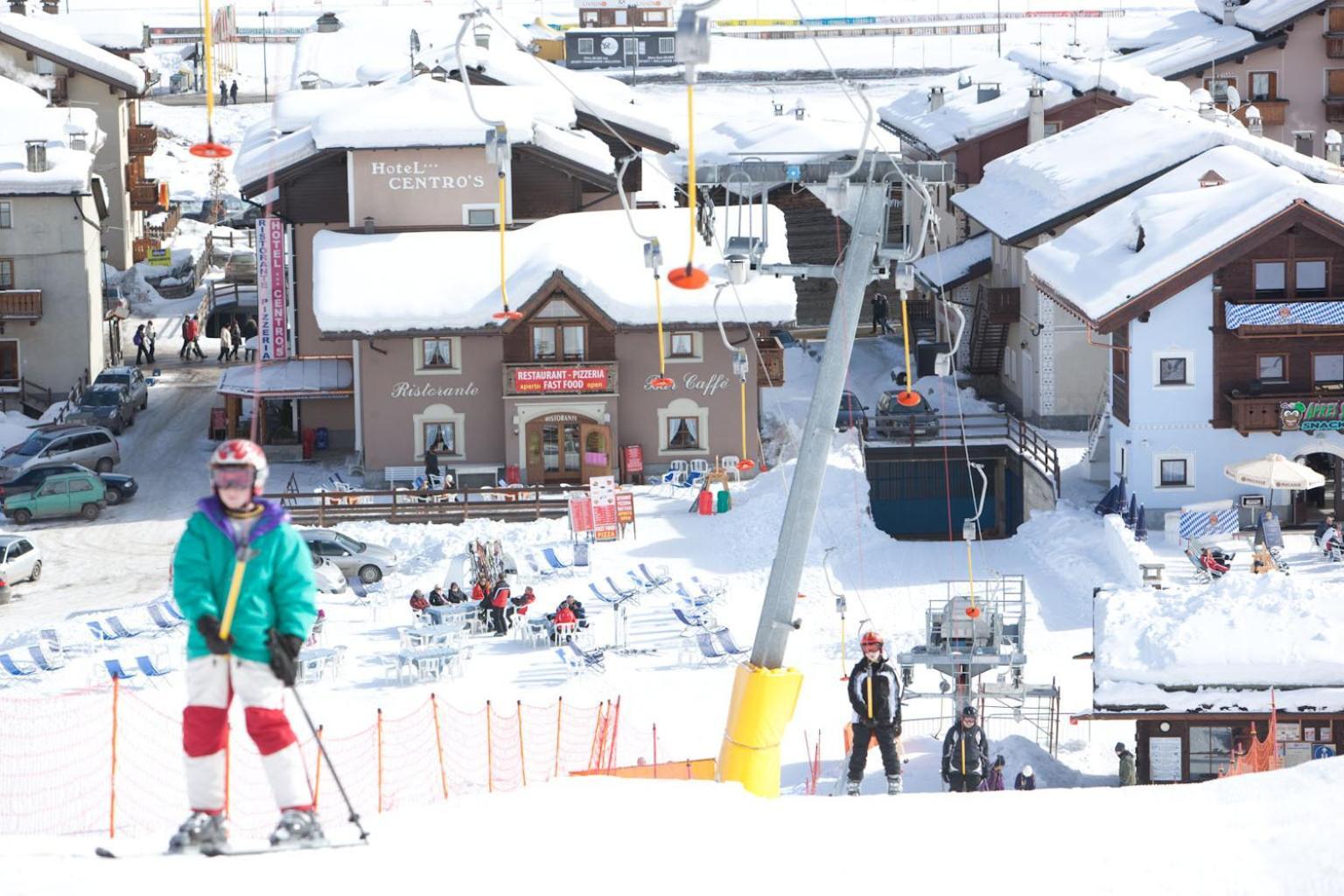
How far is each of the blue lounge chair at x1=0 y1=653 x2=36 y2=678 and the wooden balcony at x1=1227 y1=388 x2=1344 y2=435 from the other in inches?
915

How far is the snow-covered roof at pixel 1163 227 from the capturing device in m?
45.2

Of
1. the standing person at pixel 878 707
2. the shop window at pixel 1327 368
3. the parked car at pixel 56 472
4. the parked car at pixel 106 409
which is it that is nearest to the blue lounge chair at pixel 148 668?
the standing person at pixel 878 707

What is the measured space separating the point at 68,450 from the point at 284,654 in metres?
41.6

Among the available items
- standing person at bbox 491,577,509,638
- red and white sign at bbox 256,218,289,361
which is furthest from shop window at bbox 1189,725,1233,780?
red and white sign at bbox 256,218,289,361

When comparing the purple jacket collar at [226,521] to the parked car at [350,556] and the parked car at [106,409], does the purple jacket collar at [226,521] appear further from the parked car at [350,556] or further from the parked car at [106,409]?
the parked car at [106,409]

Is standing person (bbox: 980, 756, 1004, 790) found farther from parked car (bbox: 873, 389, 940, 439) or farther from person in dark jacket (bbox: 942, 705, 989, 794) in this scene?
parked car (bbox: 873, 389, 940, 439)

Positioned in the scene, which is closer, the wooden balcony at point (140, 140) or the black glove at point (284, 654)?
the black glove at point (284, 654)

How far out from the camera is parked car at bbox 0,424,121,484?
52250 mm

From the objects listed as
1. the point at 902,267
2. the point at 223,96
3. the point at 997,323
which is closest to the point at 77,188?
the point at 997,323

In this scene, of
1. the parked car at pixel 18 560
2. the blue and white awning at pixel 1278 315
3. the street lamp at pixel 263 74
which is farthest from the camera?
the street lamp at pixel 263 74

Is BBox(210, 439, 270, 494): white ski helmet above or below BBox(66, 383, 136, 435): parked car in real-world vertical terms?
above

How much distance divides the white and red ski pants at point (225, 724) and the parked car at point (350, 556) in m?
29.8

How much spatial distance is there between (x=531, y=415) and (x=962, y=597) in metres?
18.4

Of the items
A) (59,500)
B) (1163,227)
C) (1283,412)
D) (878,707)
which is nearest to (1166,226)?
(1163,227)
